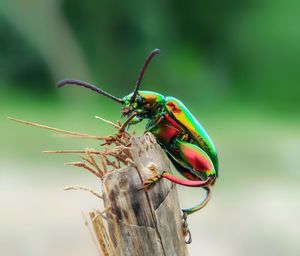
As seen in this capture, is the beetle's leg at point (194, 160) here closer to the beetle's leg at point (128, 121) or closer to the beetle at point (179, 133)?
the beetle at point (179, 133)

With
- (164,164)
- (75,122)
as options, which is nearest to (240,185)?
(75,122)

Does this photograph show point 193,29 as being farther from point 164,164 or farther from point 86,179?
point 164,164

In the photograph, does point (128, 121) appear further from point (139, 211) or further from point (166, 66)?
point (166, 66)

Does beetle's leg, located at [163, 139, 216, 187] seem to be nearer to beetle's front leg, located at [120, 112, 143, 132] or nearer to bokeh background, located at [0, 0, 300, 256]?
beetle's front leg, located at [120, 112, 143, 132]

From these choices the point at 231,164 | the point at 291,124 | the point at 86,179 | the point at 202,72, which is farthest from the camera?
the point at 202,72

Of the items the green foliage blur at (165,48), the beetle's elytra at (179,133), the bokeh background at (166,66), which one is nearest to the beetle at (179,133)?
the beetle's elytra at (179,133)

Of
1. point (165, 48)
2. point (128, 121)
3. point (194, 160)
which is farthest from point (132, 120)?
point (165, 48)
